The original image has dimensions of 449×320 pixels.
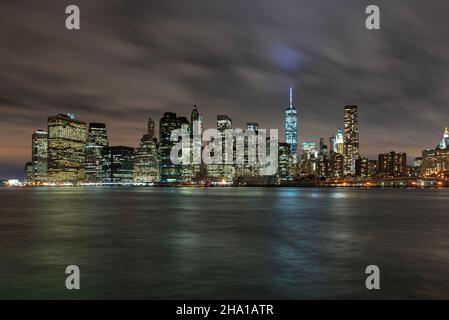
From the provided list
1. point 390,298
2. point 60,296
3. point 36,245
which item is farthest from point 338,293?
point 36,245

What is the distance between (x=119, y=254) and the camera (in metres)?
26.2

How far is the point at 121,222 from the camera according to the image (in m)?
47.8

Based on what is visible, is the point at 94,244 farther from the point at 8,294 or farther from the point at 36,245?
the point at 8,294

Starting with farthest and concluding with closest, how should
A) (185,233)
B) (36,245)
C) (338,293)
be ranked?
(185,233) → (36,245) → (338,293)

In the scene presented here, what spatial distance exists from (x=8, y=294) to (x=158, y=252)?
1140 centimetres

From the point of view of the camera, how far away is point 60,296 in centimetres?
1608
